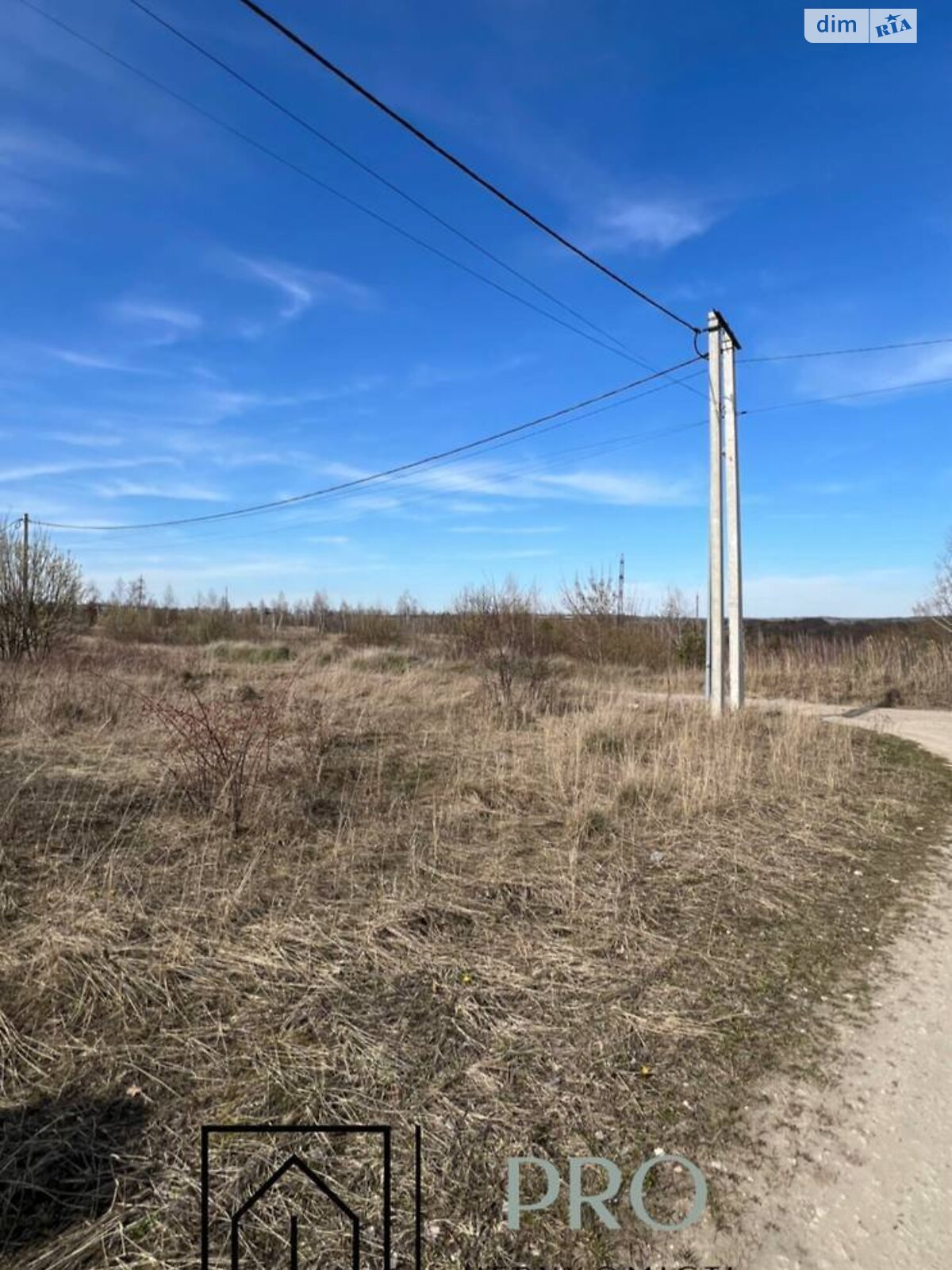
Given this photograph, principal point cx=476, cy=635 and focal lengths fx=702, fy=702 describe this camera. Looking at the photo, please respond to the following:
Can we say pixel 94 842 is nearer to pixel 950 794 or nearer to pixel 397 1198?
pixel 397 1198

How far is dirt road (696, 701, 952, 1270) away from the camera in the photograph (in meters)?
1.92

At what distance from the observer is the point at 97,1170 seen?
2162 millimetres

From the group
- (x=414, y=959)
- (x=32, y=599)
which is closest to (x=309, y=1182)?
(x=414, y=959)

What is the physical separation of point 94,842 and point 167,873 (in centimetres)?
106

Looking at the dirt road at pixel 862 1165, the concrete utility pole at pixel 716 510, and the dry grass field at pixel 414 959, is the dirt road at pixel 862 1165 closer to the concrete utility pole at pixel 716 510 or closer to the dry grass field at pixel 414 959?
the dry grass field at pixel 414 959

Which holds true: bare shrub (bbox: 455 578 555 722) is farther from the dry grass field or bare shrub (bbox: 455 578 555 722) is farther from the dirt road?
the dirt road

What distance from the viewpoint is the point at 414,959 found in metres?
3.64

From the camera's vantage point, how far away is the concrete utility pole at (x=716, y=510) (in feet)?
38.2

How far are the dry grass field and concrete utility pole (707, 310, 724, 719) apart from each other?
325 centimetres

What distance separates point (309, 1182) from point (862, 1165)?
1.74 metres

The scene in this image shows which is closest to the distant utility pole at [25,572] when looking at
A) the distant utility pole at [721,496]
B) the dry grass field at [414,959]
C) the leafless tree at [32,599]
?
the leafless tree at [32,599]

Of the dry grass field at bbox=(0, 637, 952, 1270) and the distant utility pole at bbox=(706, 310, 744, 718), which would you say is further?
the distant utility pole at bbox=(706, 310, 744, 718)

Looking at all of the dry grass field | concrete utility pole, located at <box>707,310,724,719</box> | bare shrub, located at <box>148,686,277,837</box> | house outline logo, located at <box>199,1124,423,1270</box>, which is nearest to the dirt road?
the dry grass field

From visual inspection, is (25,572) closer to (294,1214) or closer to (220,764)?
(220,764)
